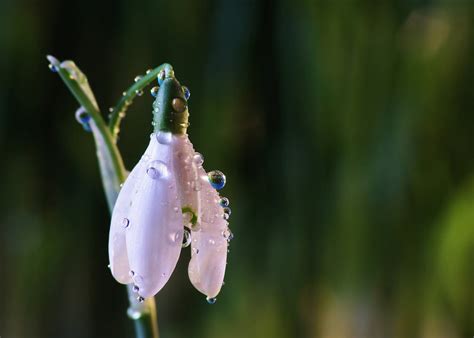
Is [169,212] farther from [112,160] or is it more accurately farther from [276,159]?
[276,159]

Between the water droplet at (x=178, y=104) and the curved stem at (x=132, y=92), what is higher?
the curved stem at (x=132, y=92)

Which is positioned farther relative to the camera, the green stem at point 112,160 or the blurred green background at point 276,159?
the blurred green background at point 276,159

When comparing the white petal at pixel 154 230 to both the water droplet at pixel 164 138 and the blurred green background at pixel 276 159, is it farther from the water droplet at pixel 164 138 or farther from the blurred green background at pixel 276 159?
the blurred green background at pixel 276 159

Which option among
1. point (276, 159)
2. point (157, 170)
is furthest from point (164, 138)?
point (276, 159)

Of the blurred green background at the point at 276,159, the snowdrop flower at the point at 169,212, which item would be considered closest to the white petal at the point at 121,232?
the snowdrop flower at the point at 169,212

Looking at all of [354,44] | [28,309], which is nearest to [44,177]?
[28,309]

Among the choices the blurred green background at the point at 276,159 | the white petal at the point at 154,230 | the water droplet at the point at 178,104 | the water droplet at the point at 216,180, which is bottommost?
the white petal at the point at 154,230

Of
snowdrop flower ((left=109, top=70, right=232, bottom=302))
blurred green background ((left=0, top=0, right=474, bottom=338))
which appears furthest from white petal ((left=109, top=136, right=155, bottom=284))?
blurred green background ((left=0, top=0, right=474, bottom=338))

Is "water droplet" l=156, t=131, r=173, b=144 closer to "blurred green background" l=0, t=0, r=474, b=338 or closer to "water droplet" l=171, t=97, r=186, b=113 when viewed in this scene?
"water droplet" l=171, t=97, r=186, b=113
